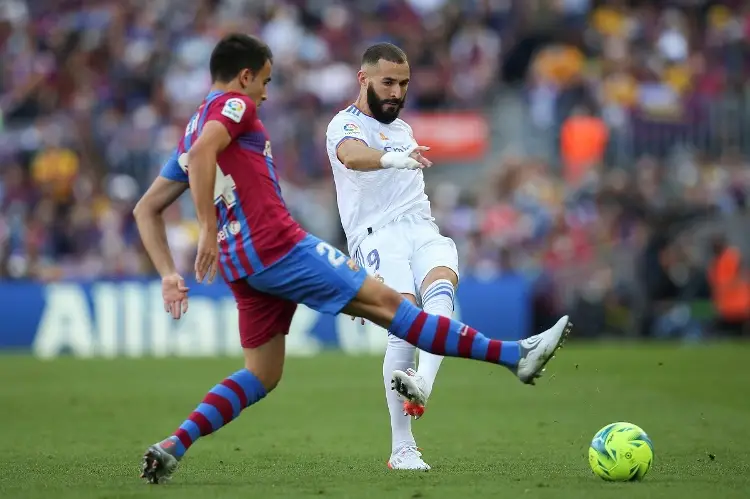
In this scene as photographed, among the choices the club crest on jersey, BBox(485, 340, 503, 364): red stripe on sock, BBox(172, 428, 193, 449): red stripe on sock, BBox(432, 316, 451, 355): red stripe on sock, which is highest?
the club crest on jersey

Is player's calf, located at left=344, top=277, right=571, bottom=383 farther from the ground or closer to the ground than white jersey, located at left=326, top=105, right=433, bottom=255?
A: closer to the ground

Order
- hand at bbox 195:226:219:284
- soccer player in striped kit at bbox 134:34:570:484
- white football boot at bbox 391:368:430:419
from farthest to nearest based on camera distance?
white football boot at bbox 391:368:430:419, soccer player in striped kit at bbox 134:34:570:484, hand at bbox 195:226:219:284

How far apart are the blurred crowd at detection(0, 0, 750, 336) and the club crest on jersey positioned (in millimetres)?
13019

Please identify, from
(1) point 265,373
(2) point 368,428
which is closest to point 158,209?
(1) point 265,373

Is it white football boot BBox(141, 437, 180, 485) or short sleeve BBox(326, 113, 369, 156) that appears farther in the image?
short sleeve BBox(326, 113, 369, 156)

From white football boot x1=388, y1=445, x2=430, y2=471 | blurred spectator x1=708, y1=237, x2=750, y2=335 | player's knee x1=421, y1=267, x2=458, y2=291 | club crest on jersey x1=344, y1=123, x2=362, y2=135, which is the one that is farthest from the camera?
blurred spectator x1=708, y1=237, x2=750, y2=335

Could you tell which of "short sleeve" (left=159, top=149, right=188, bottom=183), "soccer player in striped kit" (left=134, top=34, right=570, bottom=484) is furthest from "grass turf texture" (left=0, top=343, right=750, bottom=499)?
"short sleeve" (left=159, top=149, right=188, bottom=183)

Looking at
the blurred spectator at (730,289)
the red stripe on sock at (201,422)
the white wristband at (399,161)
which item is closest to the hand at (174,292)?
the red stripe on sock at (201,422)

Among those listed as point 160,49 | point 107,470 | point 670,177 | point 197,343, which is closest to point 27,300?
point 197,343

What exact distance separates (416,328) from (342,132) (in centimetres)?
168

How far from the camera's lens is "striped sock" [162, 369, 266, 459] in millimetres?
A: 7348

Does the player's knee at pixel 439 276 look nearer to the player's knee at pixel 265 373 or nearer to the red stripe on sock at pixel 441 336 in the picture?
the red stripe on sock at pixel 441 336

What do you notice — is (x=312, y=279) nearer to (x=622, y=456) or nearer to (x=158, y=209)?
(x=158, y=209)

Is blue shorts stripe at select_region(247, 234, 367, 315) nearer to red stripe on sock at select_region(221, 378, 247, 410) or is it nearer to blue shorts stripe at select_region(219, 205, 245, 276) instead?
blue shorts stripe at select_region(219, 205, 245, 276)
